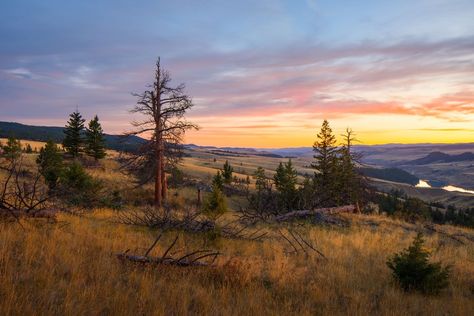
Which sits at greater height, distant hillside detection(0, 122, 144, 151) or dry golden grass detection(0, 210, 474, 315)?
distant hillside detection(0, 122, 144, 151)

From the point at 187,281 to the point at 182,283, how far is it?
10cm

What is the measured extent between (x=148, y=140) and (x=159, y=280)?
1961 cm

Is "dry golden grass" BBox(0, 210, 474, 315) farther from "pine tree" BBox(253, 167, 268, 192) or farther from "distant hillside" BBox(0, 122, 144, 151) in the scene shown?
"distant hillside" BBox(0, 122, 144, 151)

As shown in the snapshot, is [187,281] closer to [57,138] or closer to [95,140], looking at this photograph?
[95,140]

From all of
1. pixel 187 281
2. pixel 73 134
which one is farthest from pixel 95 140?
pixel 187 281

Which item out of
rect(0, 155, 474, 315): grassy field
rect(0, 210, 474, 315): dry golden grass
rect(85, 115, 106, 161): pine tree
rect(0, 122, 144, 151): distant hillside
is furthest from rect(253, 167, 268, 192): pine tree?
rect(85, 115, 106, 161): pine tree

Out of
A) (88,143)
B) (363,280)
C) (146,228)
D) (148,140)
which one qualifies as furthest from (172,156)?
(88,143)

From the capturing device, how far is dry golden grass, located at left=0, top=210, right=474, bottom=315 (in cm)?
408

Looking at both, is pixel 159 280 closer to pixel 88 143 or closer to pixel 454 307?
pixel 454 307

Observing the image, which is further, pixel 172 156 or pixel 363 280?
pixel 172 156

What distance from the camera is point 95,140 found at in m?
44.8

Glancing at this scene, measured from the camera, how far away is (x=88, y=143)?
45.1m

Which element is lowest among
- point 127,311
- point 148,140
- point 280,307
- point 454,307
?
point 454,307

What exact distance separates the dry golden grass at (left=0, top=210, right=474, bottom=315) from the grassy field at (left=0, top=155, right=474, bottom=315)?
16mm
